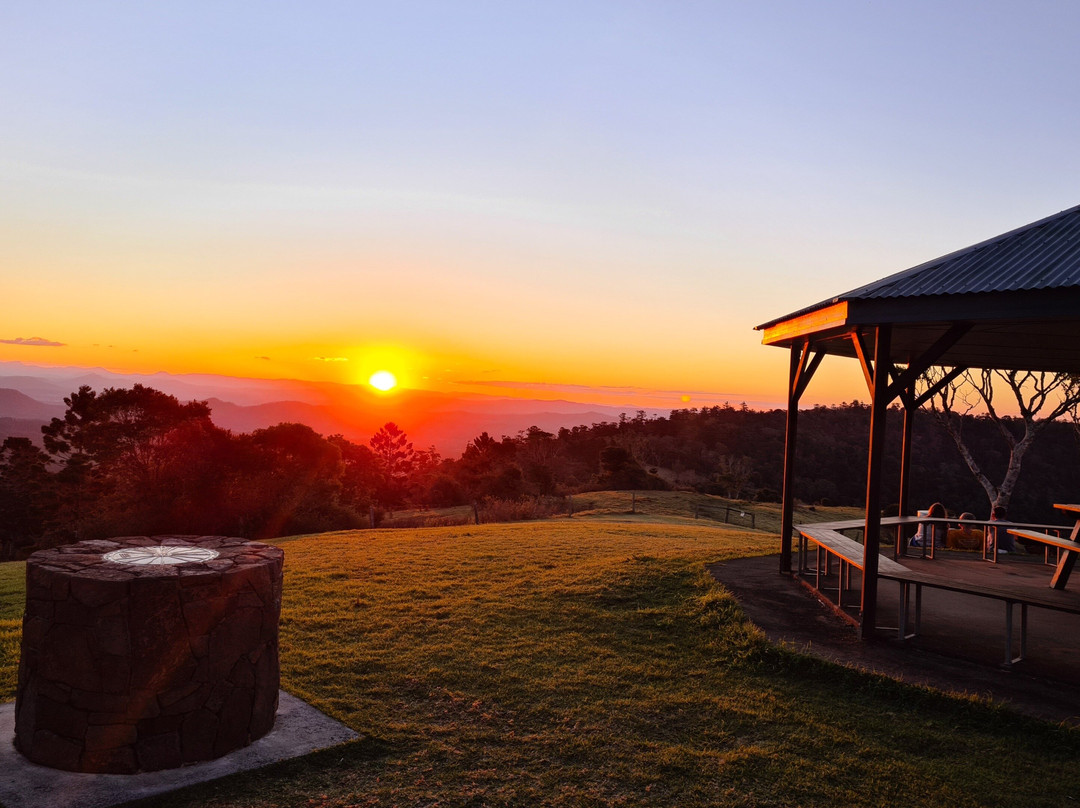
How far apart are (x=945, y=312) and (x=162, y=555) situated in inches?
247

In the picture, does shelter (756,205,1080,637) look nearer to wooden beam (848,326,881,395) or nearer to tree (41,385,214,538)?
wooden beam (848,326,881,395)

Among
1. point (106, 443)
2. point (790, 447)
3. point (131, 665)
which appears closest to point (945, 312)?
point (790, 447)

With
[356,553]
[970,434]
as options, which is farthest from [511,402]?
[356,553]

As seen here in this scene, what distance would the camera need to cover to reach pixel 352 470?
44.4 metres

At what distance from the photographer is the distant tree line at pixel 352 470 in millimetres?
28672

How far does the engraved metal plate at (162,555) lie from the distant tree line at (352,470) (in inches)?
902

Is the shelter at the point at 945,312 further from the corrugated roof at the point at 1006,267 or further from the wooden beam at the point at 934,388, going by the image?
the wooden beam at the point at 934,388

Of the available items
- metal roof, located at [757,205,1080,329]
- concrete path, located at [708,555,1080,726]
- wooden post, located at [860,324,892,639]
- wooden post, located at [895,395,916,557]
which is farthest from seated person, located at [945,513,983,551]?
wooden post, located at [860,324,892,639]

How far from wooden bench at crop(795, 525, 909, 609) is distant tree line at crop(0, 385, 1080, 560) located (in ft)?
68.7

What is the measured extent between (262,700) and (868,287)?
6.34m

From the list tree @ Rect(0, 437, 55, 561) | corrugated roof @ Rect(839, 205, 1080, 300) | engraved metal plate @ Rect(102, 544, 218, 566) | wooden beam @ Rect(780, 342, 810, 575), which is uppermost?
corrugated roof @ Rect(839, 205, 1080, 300)

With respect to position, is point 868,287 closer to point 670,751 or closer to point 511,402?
point 670,751

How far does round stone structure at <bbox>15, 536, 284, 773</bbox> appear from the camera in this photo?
13.3ft

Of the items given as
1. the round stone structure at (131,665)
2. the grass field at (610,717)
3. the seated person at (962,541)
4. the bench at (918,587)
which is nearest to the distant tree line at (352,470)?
the seated person at (962,541)
